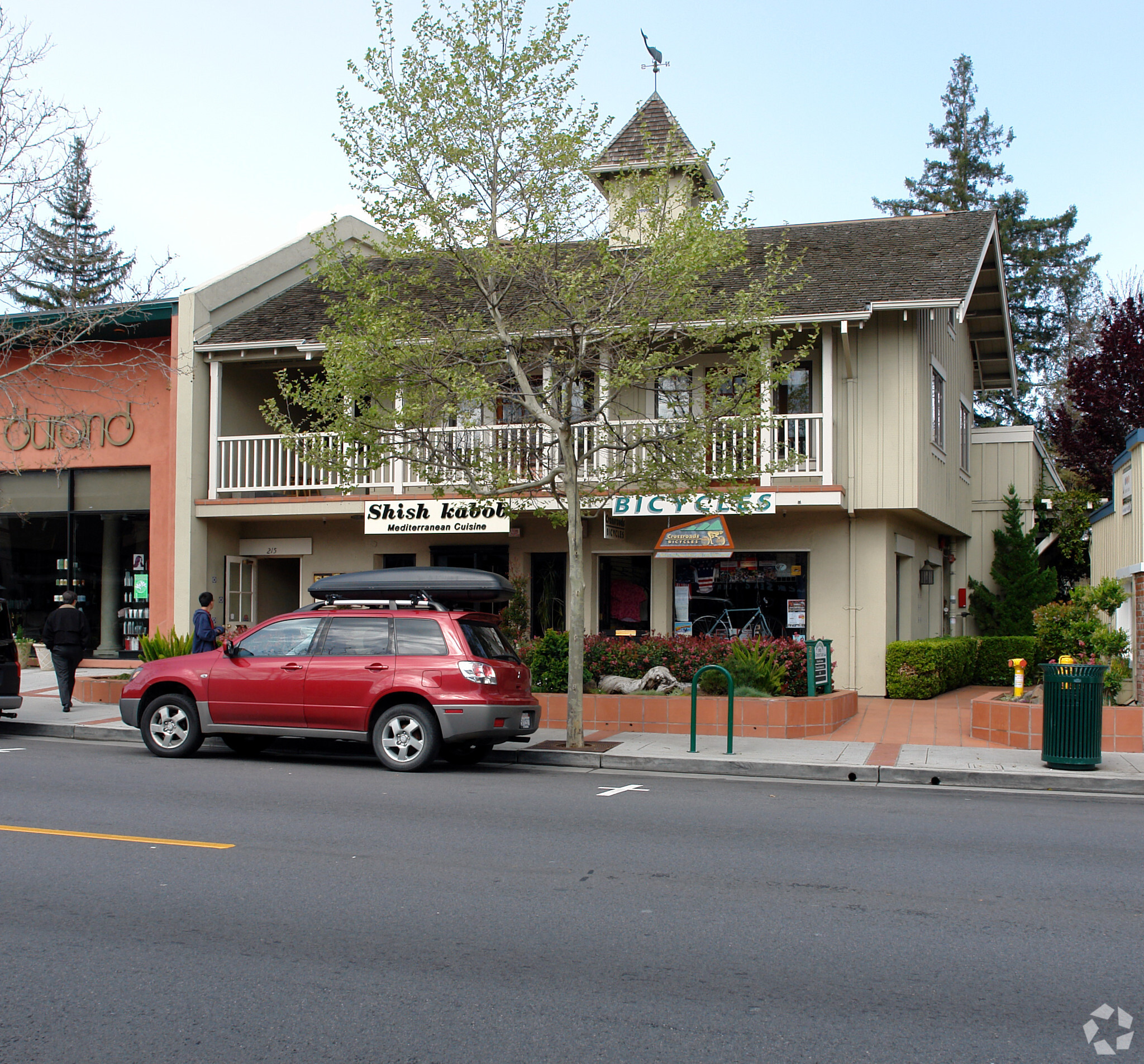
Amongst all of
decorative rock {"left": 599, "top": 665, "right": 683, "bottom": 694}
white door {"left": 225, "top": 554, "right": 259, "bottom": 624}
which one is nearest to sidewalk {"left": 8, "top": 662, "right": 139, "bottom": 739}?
white door {"left": 225, "top": 554, "right": 259, "bottom": 624}

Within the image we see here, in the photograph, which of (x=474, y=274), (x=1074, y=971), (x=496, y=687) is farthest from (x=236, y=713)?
(x=1074, y=971)

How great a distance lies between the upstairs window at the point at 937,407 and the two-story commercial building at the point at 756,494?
8cm

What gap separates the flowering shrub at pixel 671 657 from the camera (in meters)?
14.6

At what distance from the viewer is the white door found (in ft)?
67.8

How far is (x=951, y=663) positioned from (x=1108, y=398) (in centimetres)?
1039

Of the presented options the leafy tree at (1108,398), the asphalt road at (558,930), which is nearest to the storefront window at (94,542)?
the asphalt road at (558,930)

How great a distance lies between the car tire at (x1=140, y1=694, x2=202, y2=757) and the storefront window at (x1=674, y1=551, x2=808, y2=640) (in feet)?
27.9

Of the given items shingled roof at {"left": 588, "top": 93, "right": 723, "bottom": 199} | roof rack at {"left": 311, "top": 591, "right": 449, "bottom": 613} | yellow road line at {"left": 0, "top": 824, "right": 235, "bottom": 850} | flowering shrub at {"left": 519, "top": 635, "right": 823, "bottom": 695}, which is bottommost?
yellow road line at {"left": 0, "top": 824, "right": 235, "bottom": 850}

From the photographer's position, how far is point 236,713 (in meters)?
11.8

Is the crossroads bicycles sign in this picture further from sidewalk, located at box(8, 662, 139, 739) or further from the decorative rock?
sidewalk, located at box(8, 662, 139, 739)

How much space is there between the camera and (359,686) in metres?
11.3

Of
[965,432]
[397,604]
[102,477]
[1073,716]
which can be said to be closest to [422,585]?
[397,604]

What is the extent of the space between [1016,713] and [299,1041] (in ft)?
35.0

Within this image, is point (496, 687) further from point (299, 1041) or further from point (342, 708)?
point (299, 1041)
